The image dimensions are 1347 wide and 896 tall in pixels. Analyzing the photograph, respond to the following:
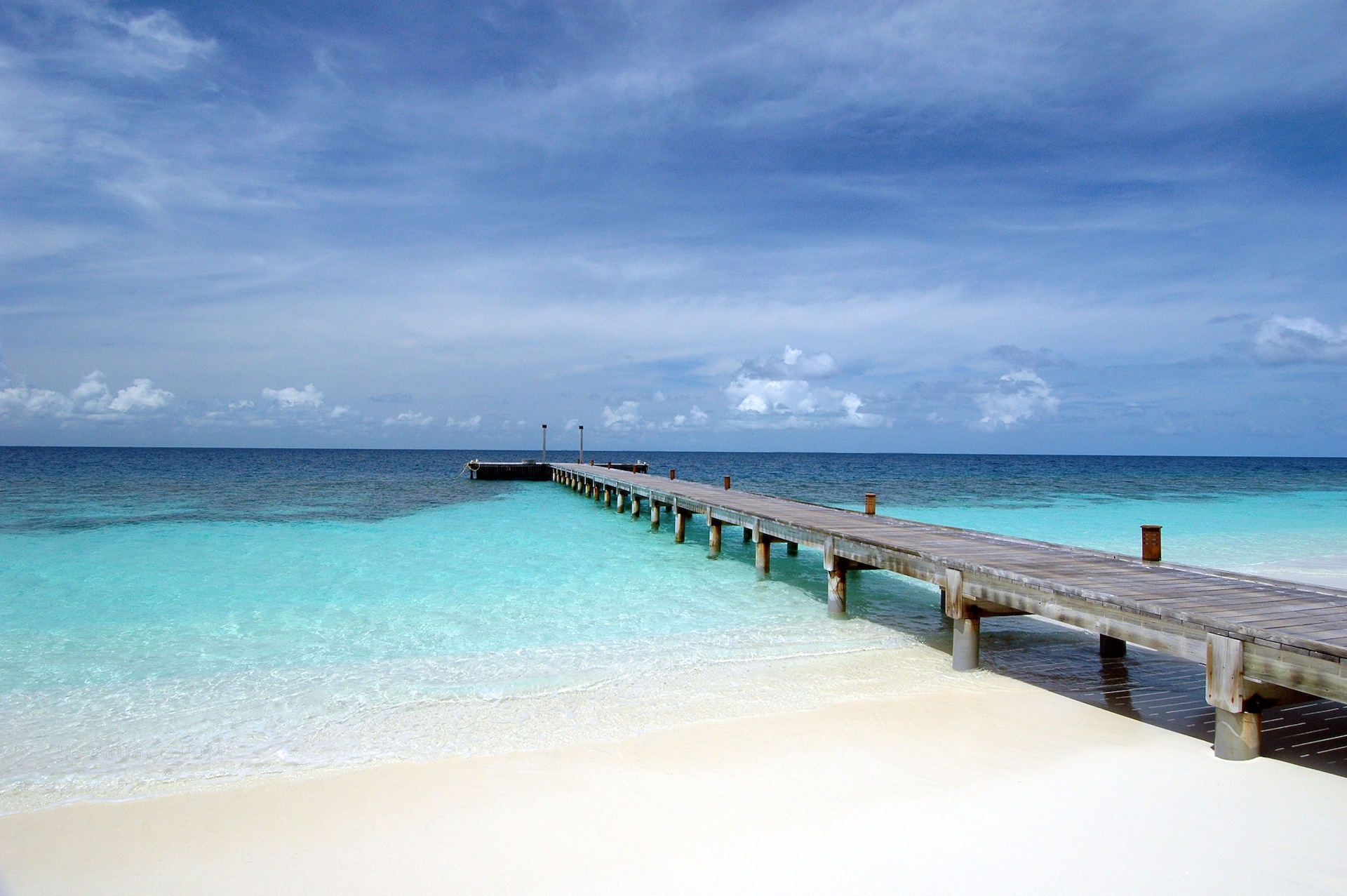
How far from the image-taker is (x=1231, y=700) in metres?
5.13

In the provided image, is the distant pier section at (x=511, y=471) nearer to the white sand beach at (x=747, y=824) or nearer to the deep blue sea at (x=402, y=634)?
A: the deep blue sea at (x=402, y=634)

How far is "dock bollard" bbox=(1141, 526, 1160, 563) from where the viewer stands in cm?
771

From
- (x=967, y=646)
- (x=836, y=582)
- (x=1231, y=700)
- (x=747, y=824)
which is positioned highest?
(x=1231, y=700)

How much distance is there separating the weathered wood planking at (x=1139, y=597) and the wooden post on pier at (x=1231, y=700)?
1 centimetres

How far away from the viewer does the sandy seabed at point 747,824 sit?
13.5ft

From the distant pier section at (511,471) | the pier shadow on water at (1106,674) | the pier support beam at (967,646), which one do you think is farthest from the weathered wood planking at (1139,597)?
the distant pier section at (511,471)

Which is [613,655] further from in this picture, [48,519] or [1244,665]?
[48,519]

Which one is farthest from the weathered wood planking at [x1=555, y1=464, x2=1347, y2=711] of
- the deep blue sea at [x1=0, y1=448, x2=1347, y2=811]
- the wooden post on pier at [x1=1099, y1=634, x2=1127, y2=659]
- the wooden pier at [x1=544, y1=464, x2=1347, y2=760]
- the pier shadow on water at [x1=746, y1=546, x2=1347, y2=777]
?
the deep blue sea at [x1=0, y1=448, x2=1347, y2=811]

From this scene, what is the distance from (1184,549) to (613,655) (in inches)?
654

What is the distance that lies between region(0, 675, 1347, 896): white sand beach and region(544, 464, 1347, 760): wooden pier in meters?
0.69

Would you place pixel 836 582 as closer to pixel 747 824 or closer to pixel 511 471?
pixel 747 824

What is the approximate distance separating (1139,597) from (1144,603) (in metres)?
0.35

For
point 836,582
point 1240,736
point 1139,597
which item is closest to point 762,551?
point 836,582

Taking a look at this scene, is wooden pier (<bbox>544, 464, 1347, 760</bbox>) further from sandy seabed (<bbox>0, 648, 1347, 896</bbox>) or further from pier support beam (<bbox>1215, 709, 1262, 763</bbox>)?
sandy seabed (<bbox>0, 648, 1347, 896</bbox>)
